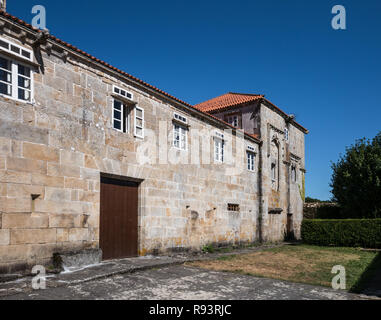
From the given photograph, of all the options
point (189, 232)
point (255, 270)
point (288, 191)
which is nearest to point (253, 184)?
point (288, 191)

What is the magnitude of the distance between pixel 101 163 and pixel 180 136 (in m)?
3.77

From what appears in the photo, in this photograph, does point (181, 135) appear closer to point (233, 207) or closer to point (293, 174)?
point (233, 207)

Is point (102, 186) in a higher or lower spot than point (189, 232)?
higher

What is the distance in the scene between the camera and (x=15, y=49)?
6605 mm

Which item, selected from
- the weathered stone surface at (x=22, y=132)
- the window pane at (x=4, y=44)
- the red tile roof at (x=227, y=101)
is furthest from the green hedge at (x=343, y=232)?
the window pane at (x=4, y=44)

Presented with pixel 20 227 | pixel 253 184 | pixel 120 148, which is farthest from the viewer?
pixel 253 184

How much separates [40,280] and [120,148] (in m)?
3.91

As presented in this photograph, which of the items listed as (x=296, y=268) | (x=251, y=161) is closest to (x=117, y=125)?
(x=296, y=268)

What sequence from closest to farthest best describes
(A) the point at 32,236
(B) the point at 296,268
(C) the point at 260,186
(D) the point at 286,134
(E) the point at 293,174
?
(A) the point at 32,236, (B) the point at 296,268, (C) the point at 260,186, (D) the point at 286,134, (E) the point at 293,174

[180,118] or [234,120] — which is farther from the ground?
[234,120]

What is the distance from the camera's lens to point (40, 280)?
5930 mm

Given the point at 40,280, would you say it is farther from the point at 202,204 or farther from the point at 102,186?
the point at 202,204

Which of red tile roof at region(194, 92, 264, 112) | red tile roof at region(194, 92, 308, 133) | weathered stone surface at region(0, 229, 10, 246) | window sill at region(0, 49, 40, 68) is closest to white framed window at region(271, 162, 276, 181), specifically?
red tile roof at region(194, 92, 308, 133)

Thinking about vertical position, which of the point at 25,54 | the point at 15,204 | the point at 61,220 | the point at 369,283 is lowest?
the point at 369,283
